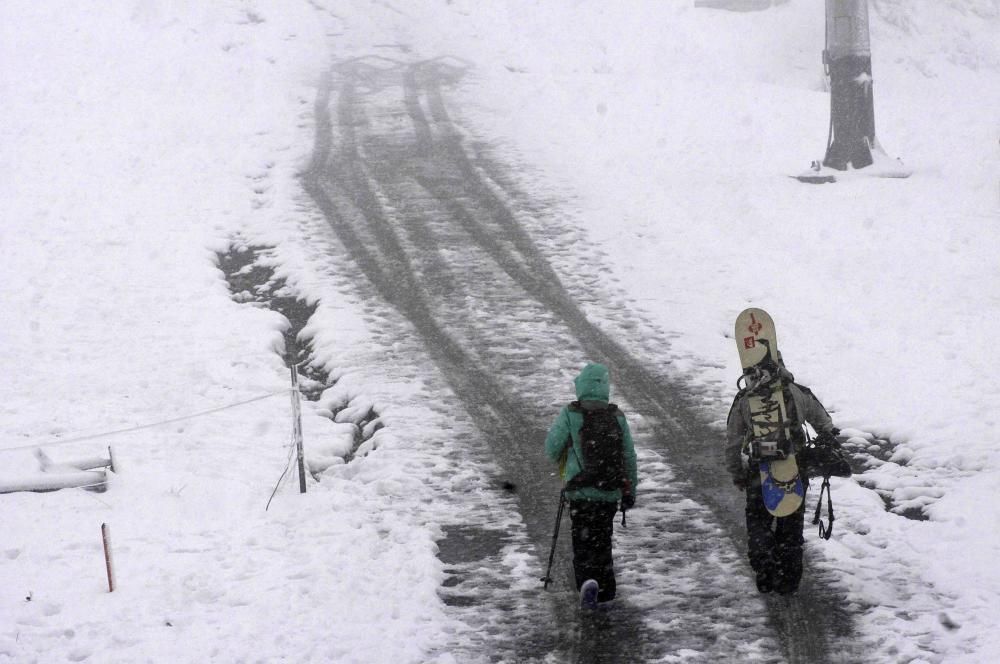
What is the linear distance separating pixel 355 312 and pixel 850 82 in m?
9.09

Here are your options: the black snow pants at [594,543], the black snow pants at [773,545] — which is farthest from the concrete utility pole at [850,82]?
the black snow pants at [594,543]

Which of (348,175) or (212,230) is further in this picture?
(348,175)

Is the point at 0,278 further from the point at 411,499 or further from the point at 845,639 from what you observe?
the point at 845,639

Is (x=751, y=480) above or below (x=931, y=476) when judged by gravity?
above

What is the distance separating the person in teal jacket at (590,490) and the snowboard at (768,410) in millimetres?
943

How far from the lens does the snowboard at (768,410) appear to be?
7801mm

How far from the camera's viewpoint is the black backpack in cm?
800

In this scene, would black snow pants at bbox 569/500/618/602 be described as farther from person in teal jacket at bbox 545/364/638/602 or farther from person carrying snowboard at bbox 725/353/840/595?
person carrying snowboard at bbox 725/353/840/595

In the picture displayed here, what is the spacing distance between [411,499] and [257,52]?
2000cm

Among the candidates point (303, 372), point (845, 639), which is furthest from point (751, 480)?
point (303, 372)

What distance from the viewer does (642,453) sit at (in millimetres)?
10883

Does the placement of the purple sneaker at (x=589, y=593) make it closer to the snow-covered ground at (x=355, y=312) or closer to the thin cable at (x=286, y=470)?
the snow-covered ground at (x=355, y=312)

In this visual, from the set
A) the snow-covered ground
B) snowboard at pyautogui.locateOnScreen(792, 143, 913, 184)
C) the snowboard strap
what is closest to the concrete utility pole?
snowboard at pyautogui.locateOnScreen(792, 143, 913, 184)

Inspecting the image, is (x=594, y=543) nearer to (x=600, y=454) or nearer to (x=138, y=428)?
(x=600, y=454)
